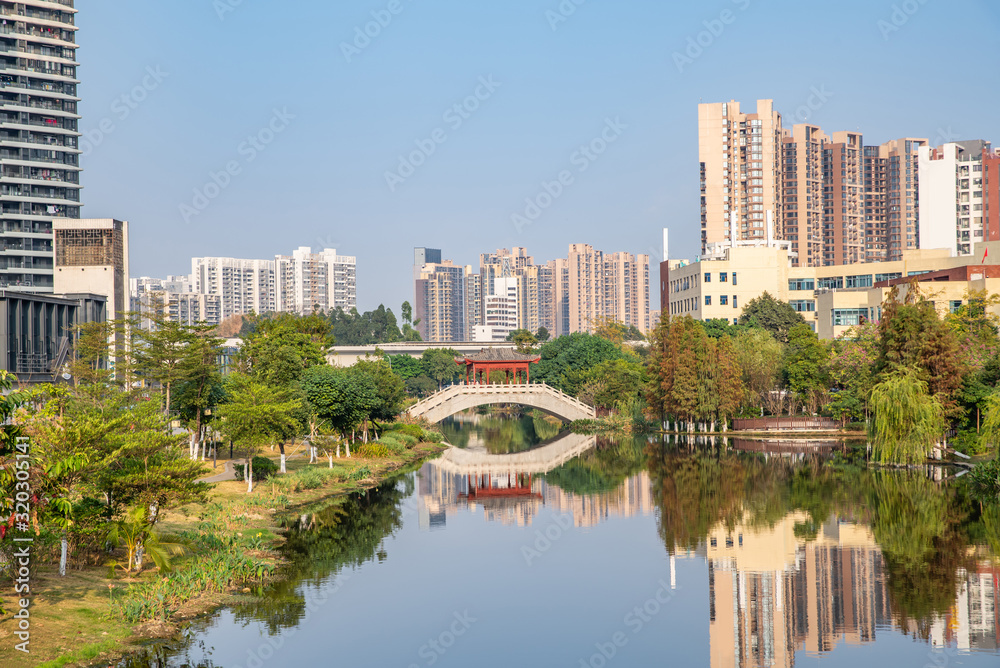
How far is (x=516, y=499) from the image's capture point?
44000mm

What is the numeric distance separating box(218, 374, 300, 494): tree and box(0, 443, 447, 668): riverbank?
6.85 feet

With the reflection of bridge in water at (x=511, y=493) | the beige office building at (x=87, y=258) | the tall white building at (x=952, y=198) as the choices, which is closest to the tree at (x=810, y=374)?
the reflection of bridge in water at (x=511, y=493)

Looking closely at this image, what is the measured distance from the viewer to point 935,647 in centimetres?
1989

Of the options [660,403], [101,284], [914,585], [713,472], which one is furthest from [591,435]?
[914,585]

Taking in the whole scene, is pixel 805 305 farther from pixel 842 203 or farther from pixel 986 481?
pixel 986 481

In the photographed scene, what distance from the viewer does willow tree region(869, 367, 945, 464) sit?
137 feet

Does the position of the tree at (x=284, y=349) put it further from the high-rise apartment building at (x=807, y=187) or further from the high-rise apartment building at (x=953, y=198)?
the high-rise apartment building at (x=953, y=198)

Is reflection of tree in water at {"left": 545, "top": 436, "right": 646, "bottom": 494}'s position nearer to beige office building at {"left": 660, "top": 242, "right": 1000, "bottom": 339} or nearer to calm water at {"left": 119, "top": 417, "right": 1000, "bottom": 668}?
calm water at {"left": 119, "top": 417, "right": 1000, "bottom": 668}

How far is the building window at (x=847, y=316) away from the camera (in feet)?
265

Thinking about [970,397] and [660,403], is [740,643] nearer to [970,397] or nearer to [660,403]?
[970,397]

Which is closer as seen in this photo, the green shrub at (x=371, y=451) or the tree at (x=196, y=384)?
the tree at (x=196, y=384)

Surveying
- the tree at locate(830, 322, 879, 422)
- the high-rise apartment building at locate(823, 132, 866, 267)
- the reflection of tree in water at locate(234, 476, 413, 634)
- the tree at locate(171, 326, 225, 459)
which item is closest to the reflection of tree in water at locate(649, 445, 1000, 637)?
the tree at locate(830, 322, 879, 422)

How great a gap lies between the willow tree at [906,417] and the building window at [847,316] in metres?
39.0

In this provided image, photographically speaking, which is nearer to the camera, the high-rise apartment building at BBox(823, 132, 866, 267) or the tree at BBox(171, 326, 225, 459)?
the tree at BBox(171, 326, 225, 459)
